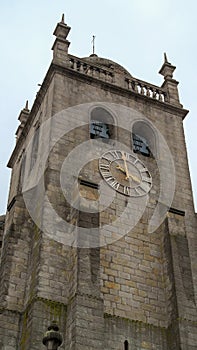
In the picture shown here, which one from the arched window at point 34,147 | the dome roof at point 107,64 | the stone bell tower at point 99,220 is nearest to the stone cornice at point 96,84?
the stone bell tower at point 99,220

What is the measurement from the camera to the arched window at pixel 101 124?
A: 70.6ft

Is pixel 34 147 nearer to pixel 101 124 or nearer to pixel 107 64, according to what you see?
pixel 101 124

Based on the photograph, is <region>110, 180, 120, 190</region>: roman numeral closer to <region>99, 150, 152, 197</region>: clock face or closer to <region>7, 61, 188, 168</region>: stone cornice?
<region>99, 150, 152, 197</region>: clock face

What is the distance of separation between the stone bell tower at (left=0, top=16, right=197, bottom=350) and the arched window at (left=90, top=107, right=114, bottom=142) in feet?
0.16

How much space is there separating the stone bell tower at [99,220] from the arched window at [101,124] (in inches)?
1.9

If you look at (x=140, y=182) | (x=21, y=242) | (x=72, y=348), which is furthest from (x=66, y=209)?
(x=72, y=348)

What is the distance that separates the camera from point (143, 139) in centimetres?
2264

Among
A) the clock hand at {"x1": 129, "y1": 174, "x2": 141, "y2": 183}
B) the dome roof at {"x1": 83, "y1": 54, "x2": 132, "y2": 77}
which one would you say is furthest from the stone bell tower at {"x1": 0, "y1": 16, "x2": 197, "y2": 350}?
the dome roof at {"x1": 83, "y1": 54, "x2": 132, "y2": 77}

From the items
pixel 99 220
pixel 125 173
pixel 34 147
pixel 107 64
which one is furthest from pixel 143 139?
pixel 99 220

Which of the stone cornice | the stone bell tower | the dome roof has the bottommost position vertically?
the stone bell tower

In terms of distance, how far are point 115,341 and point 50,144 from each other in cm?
687

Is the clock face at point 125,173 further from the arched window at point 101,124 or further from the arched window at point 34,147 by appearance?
the arched window at point 34,147

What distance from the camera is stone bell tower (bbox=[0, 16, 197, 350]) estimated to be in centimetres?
1568

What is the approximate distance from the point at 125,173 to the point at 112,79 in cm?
513
